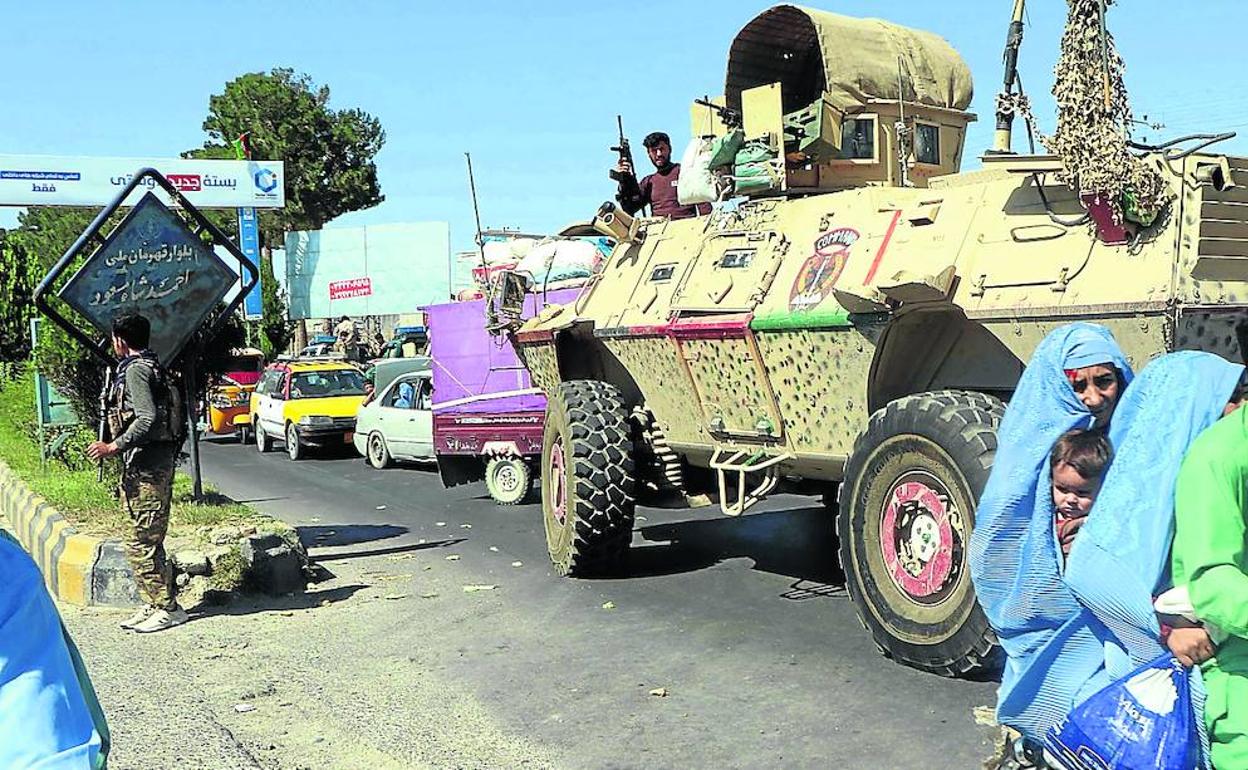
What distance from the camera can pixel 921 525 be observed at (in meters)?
5.95

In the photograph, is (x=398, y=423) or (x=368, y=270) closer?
(x=398, y=423)

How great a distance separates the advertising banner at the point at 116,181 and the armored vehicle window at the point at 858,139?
93.8ft

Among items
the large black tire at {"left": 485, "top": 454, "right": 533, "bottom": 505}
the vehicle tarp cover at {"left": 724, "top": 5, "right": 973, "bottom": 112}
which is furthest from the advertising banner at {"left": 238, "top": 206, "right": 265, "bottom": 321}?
the vehicle tarp cover at {"left": 724, "top": 5, "right": 973, "bottom": 112}

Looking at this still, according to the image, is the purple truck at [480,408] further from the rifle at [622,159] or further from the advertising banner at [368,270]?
the advertising banner at [368,270]

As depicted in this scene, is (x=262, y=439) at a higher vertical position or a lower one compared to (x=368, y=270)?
lower

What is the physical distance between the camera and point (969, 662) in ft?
18.4

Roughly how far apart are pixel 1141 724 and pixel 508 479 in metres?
10.6

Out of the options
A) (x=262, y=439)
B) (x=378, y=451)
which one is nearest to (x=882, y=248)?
(x=378, y=451)

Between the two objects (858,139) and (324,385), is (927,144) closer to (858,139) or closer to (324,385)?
(858,139)

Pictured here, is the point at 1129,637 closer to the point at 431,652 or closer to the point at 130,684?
the point at 431,652

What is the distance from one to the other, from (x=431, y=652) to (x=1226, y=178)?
4.40m

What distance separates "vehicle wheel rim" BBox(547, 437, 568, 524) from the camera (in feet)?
28.8

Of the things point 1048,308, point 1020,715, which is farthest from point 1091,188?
point 1020,715

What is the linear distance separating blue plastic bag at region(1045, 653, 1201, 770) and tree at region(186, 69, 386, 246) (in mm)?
52858
